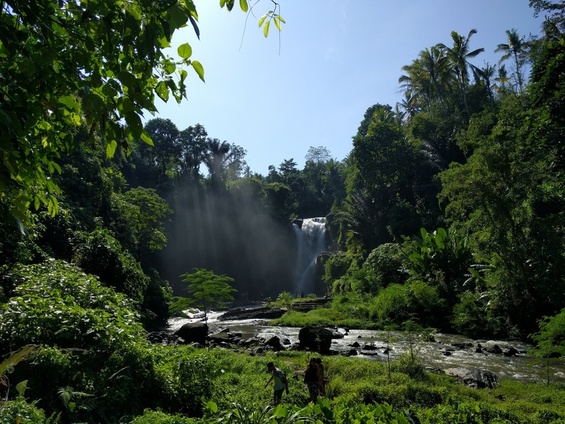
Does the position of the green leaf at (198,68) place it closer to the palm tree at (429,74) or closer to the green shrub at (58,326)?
the green shrub at (58,326)

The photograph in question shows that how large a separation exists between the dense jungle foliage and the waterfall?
27.7 ft

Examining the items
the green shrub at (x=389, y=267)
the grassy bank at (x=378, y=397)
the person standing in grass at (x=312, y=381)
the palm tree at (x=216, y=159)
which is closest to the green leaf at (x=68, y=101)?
the grassy bank at (x=378, y=397)

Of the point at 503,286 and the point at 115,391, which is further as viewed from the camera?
the point at 503,286

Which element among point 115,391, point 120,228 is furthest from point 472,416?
point 120,228

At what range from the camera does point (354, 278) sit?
91.0 feet

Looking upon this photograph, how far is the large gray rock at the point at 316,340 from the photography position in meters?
13.9

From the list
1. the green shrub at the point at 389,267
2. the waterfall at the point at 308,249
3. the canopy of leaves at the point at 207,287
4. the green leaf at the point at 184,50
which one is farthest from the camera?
the waterfall at the point at 308,249

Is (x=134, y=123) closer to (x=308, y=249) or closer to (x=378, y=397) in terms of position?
(x=378, y=397)

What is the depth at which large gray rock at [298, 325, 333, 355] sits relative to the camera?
45.5ft

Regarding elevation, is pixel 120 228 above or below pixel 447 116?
below

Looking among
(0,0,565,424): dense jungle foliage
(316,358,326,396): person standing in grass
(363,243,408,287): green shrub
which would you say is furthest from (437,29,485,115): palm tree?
(316,358,326,396): person standing in grass

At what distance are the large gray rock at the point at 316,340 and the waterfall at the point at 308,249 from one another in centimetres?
3199

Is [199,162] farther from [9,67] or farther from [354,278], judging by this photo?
[9,67]

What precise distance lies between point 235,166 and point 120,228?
135ft
